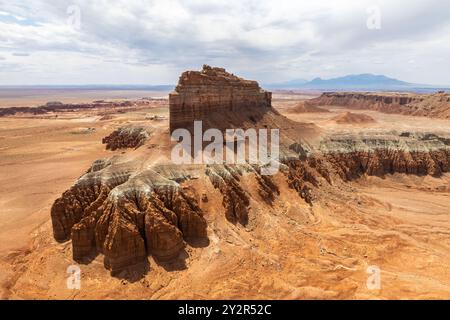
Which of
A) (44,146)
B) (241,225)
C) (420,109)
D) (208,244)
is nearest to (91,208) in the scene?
(208,244)

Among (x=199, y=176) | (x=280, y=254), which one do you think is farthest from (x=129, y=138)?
(x=280, y=254)

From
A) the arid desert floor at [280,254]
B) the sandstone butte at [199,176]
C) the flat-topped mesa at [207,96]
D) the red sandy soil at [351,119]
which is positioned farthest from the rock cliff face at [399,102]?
the arid desert floor at [280,254]

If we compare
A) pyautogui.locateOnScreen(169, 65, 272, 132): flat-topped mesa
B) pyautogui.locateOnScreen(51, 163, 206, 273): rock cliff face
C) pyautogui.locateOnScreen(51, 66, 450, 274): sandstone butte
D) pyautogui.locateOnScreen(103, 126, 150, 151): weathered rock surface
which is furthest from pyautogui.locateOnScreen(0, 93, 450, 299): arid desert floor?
pyautogui.locateOnScreen(103, 126, 150, 151): weathered rock surface

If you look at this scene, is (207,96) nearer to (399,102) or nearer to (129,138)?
(129,138)

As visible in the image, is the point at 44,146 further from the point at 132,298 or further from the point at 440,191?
the point at 440,191

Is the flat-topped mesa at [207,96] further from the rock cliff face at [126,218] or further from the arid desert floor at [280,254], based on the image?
the rock cliff face at [126,218]

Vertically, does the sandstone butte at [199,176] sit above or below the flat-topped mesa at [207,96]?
below
